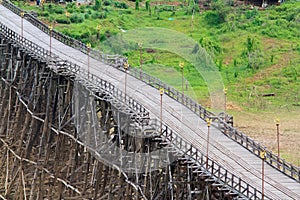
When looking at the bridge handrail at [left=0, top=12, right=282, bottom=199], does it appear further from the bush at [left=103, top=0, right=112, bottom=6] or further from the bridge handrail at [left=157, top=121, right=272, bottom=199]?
the bush at [left=103, top=0, right=112, bottom=6]

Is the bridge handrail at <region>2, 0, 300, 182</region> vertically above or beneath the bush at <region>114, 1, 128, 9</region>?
above

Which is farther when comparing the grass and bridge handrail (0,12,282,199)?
the grass

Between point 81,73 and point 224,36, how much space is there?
126 ft

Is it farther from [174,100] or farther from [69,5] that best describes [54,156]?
[69,5]

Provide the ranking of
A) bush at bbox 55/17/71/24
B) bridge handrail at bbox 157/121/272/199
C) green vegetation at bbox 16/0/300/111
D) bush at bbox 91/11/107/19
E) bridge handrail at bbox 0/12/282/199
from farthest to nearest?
bush at bbox 91/11/107/19 < bush at bbox 55/17/71/24 < green vegetation at bbox 16/0/300/111 < bridge handrail at bbox 0/12/282/199 < bridge handrail at bbox 157/121/272/199

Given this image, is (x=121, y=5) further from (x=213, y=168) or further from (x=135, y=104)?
(x=213, y=168)

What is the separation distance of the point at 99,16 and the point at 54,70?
43002 millimetres

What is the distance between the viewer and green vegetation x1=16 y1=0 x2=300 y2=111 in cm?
7475

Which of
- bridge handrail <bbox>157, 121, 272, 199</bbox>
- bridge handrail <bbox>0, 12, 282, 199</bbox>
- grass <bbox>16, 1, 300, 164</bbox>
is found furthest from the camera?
grass <bbox>16, 1, 300, 164</bbox>

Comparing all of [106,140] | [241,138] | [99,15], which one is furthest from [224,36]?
[241,138]

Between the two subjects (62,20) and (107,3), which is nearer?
(62,20)

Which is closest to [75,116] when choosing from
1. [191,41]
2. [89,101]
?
[89,101]

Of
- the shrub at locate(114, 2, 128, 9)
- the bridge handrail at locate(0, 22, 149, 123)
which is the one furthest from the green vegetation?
the bridge handrail at locate(0, 22, 149, 123)

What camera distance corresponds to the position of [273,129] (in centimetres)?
6769
